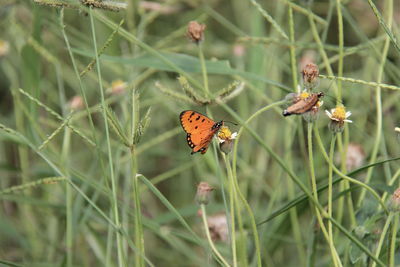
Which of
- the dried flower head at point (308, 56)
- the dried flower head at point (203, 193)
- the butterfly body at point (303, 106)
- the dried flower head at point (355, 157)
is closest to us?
the butterfly body at point (303, 106)

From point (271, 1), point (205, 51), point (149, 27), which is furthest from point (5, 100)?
point (271, 1)

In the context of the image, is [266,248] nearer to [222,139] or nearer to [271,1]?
[222,139]

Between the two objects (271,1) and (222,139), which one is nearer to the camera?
(222,139)

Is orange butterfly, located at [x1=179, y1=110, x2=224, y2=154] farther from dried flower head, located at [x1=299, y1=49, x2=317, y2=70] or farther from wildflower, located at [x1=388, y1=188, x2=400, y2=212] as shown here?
dried flower head, located at [x1=299, y1=49, x2=317, y2=70]

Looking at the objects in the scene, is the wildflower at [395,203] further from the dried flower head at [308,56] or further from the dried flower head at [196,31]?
the dried flower head at [308,56]

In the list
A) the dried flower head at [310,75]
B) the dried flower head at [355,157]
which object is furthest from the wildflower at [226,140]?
the dried flower head at [355,157]

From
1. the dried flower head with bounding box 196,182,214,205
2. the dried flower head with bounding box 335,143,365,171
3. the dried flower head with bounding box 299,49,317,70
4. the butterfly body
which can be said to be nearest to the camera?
the butterfly body

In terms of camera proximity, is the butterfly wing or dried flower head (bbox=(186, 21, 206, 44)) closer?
the butterfly wing

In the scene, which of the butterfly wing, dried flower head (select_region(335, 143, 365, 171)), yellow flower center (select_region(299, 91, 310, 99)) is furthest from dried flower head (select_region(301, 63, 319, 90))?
dried flower head (select_region(335, 143, 365, 171))
